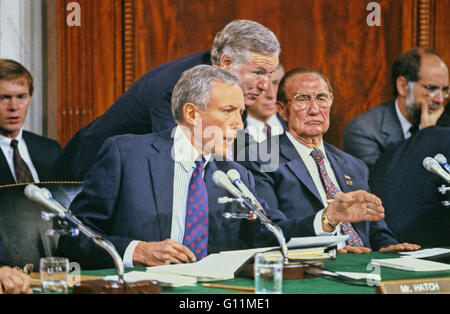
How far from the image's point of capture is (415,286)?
189cm

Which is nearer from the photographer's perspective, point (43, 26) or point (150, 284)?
point (150, 284)

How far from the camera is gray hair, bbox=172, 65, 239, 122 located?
9.43ft

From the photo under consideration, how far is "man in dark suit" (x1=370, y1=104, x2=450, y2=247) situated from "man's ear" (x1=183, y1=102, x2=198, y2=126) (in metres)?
1.42

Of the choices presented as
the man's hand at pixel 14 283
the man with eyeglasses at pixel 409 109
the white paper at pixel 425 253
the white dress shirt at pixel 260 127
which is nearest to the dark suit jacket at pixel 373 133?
the man with eyeglasses at pixel 409 109

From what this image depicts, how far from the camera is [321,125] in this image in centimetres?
364

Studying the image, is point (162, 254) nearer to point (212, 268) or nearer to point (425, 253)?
point (212, 268)

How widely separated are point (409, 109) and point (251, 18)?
3.84ft

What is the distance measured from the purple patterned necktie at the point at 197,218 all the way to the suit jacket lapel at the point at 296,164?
0.71m

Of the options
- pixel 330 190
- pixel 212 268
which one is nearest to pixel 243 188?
pixel 212 268

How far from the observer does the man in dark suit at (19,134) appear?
13.1 feet

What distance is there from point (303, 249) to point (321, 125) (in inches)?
45.1

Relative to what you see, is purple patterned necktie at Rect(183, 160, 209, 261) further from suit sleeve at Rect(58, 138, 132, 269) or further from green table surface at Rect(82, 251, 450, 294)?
green table surface at Rect(82, 251, 450, 294)

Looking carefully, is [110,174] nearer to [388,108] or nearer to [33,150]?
[33,150]

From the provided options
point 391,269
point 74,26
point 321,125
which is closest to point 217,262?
point 391,269
